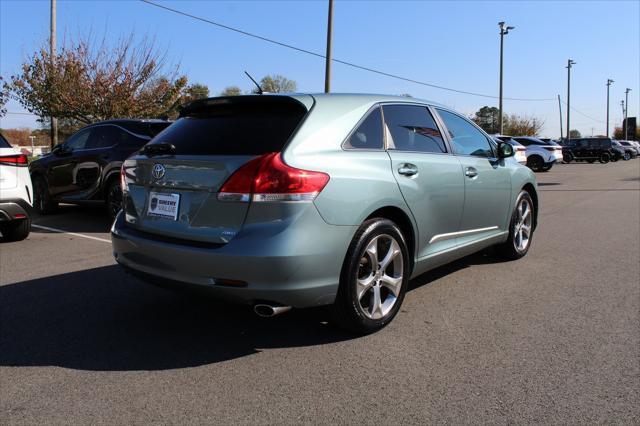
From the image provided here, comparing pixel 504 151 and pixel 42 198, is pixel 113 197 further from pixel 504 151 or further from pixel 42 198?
pixel 504 151

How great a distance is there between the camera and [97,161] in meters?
8.35

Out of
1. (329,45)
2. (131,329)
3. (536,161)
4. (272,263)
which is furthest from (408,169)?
(536,161)

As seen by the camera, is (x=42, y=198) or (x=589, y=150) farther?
(x=589, y=150)

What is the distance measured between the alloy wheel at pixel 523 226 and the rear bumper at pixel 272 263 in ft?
10.4

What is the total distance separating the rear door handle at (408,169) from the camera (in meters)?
3.89

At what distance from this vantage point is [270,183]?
309 centimetres

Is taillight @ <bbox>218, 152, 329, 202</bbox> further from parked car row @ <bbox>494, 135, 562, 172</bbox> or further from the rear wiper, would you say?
parked car row @ <bbox>494, 135, 562, 172</bbox>

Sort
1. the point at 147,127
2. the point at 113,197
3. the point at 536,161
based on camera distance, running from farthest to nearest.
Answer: the point at 536,161 < the point at 147,127 < the point at 113,197

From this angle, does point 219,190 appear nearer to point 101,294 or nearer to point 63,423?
point 63,423

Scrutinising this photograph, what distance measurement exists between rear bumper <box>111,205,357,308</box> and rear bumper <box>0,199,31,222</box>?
13.8 ft

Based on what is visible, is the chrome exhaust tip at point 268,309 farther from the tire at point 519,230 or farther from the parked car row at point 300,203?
the tire at point 519,230

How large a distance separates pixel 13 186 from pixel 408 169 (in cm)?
517

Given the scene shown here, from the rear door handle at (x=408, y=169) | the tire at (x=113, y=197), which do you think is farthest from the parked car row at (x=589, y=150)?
the rear door handle at (x=408, y=169)

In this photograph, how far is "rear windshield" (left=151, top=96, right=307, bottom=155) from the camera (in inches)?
130
